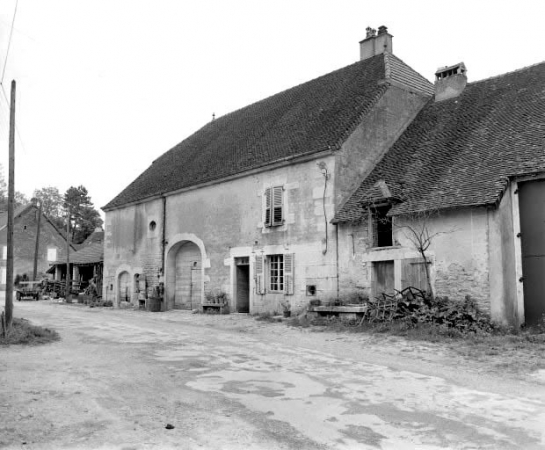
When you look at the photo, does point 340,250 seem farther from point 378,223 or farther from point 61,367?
point 61,367

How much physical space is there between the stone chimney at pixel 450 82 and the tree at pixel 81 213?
6061 cm

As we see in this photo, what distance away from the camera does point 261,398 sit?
6.23 m

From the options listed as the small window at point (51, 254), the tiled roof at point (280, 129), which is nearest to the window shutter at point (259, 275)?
the tiled roof at point (280, 129)

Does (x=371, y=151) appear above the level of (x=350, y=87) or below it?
below

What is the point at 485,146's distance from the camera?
13922mm

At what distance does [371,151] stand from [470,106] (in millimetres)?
3383

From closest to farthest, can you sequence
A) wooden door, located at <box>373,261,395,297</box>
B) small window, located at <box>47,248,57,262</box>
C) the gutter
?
wooden door, located at <box>373,261,395,297</box>
the gutter
small window, located at <box>47,248,57,262</box>

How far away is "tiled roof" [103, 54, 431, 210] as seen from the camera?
56.0 ft

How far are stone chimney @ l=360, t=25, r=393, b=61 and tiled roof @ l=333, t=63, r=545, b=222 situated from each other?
12.4 ft

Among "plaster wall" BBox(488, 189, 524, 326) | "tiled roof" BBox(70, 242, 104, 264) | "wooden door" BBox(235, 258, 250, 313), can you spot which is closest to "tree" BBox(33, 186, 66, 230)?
"tiled roof" BBox(70, 242, 104, 264)

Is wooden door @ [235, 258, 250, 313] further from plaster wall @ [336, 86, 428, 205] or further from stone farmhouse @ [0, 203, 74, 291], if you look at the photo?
stone farmhouse @ [0, 203, 74, 291]

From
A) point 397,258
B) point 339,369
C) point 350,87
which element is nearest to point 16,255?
point 350,87

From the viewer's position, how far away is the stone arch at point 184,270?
20.6m

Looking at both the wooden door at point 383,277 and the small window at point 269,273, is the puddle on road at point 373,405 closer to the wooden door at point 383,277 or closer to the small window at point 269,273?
the wooden door at point 383,277
